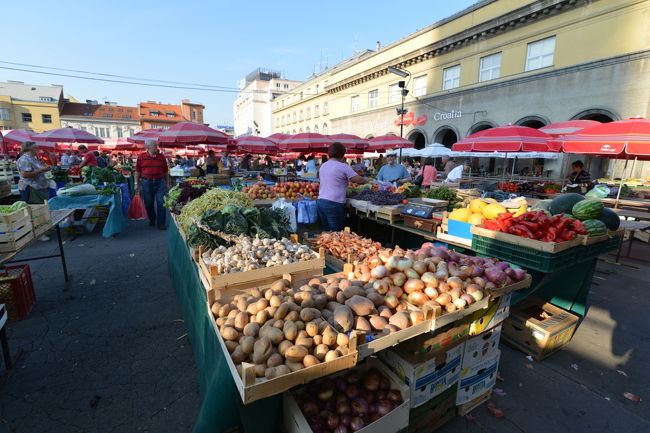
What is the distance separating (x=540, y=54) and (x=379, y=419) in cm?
2218

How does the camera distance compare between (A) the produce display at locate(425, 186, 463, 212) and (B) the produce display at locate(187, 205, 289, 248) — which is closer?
(B) the produce display at locate(187, 205, 289, 248)

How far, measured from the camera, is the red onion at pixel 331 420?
1898 millimetres

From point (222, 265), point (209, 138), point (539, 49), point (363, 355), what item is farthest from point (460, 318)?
point (539, 49)

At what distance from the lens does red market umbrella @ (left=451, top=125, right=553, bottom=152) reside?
7850mm

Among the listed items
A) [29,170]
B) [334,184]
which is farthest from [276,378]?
[29,170]

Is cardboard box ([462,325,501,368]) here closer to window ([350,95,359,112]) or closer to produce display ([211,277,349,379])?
produce display ([211,277,349,379])

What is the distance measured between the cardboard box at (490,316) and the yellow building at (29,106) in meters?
67.7

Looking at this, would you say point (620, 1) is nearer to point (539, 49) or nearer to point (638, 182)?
point (539, 49)

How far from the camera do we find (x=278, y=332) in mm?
1840

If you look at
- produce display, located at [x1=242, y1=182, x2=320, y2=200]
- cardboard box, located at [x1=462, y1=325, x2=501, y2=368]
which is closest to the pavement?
cardboard box, located at [x1=462, y1=325, x2=501, y2=368]

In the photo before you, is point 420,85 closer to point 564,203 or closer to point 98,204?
point 564,203

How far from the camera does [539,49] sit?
17.9 metres

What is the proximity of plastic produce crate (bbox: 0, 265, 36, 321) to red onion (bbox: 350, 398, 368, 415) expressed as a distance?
13.9 ft

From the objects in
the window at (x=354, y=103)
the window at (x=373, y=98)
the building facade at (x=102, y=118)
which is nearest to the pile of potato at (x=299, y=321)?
Result: the window at (x=373, y=98)
